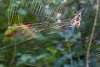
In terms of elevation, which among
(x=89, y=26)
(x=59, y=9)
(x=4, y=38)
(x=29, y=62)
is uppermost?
(x=59, y=9)

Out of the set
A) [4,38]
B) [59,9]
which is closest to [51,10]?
[59,9]

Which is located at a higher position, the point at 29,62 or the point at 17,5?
the point at 17,5

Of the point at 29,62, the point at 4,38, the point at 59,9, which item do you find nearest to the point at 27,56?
the point at 29,62

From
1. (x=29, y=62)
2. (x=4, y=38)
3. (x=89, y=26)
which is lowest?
(x=29, y=62)

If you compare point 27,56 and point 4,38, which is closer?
point 27,56

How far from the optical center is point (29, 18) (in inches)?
51.9

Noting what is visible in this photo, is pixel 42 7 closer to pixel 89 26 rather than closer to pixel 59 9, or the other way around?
pixel 59 9

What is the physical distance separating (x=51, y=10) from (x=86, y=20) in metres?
0.24

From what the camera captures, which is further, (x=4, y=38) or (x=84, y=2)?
(x=4, y=38)

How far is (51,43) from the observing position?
1.36 metres

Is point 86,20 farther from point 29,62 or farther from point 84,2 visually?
point 29,62

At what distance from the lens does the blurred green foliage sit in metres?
1.18

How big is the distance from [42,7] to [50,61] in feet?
1.17

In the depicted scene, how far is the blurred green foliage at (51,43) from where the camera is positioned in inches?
46.6
